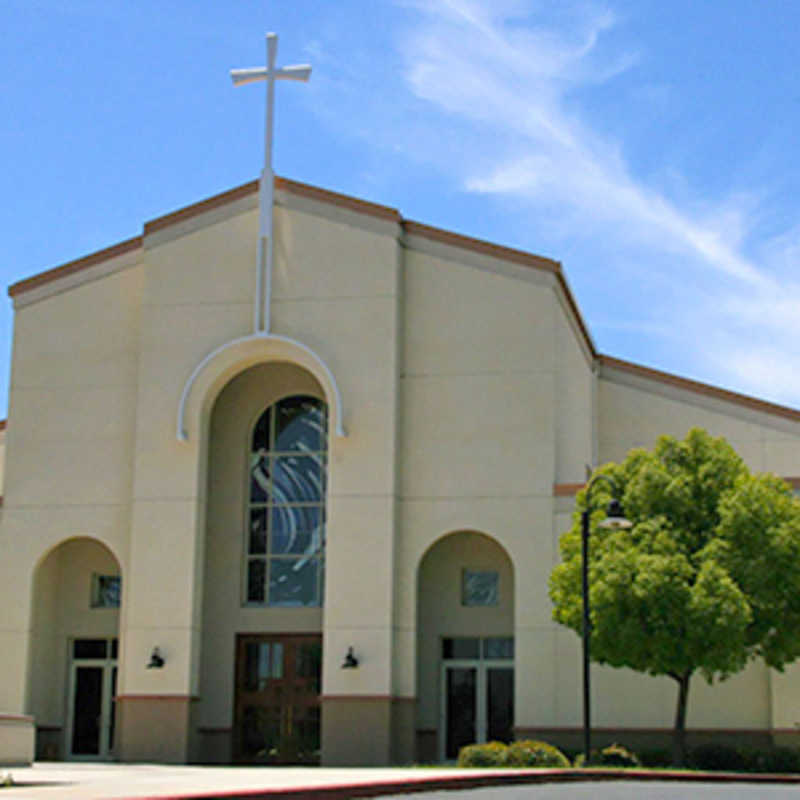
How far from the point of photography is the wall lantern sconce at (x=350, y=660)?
98.3ft

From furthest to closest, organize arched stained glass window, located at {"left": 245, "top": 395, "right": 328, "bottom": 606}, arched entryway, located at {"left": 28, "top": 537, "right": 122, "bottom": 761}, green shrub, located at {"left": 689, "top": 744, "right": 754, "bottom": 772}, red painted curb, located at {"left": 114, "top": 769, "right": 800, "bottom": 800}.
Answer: arched entryway, located at {"left": 28, "top": 537, "right": 122, "bottom": 761} < arched stained glass window, located at {"left": 245, "top": 395, "right": 328, "bottom": 606} < green shrub, located at {"left": 689, "top": 744, "right": 754, "bottom": 772} < red painted curb, located at {"left": 114, "top": 769, "right": 800, "bottom": 800}

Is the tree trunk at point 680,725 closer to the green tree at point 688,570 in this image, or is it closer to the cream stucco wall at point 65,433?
the green tree at point 688,570

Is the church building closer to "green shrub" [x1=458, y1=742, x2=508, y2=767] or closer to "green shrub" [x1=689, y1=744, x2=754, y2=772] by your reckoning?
"green shrub" [x1=689, y1=744, x2=754, y2=772]

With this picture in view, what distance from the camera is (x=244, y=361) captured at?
32.2m

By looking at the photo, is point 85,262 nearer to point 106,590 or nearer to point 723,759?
point 106,590

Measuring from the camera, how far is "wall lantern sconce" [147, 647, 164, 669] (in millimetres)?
Answer: 30719

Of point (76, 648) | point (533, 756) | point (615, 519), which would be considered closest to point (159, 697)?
point (76, 648)

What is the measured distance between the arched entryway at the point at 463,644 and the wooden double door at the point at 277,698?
2.40 m

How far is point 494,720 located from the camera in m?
31.3

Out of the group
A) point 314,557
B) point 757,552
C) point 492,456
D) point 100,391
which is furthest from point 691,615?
point 100,391

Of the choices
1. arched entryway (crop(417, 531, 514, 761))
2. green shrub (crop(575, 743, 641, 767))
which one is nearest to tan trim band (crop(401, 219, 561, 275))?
A: arched entryway (crop(417, 531, 514, 761))

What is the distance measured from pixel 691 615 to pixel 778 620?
2031mm

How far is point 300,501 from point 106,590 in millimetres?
5304

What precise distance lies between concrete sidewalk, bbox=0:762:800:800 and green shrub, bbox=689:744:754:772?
5.65 feet
